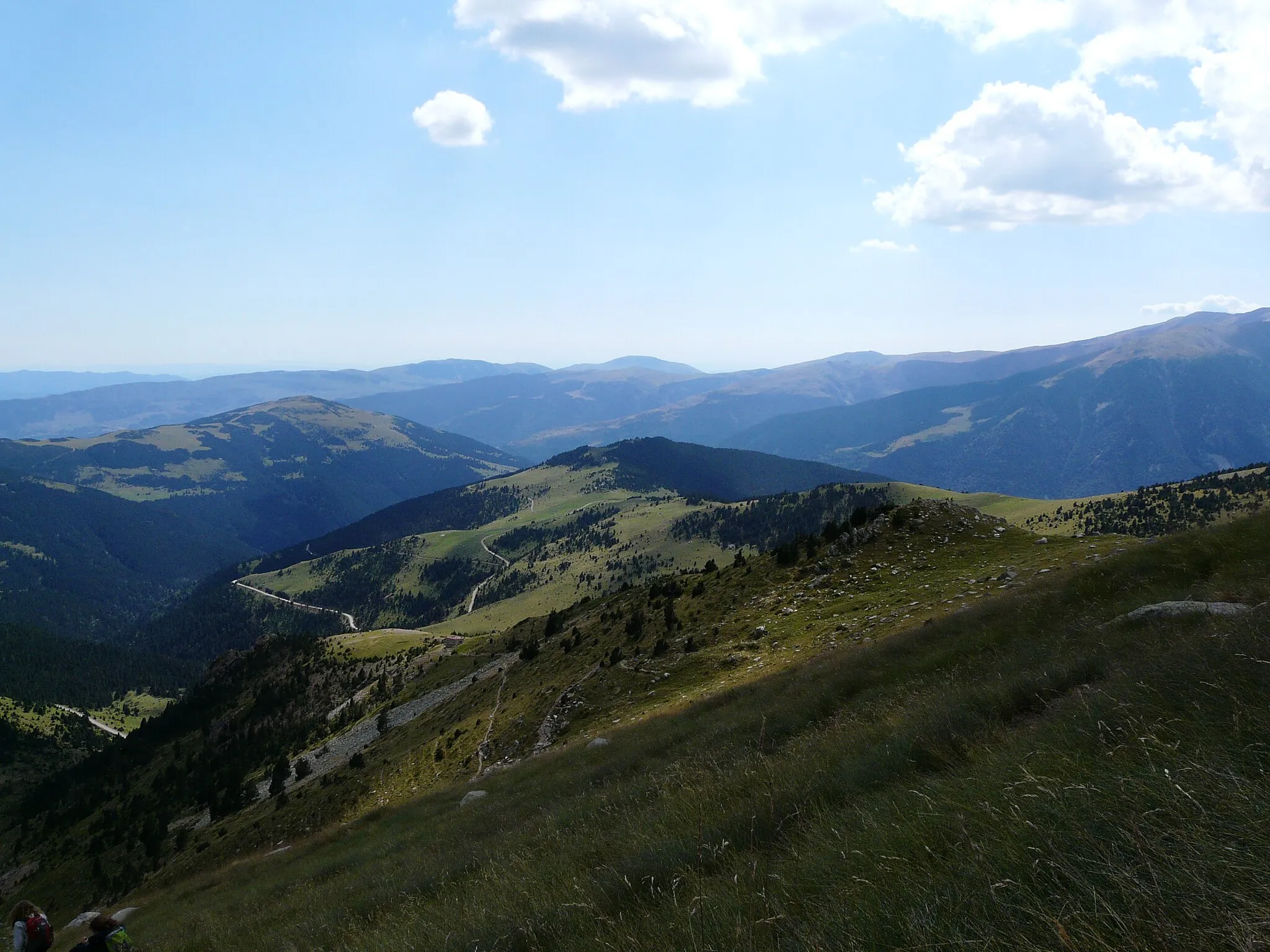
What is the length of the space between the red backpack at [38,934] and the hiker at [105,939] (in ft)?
7.51

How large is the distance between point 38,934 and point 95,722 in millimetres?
208681

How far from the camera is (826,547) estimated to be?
34.3 metres

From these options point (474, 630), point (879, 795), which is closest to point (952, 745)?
point (879, 795)

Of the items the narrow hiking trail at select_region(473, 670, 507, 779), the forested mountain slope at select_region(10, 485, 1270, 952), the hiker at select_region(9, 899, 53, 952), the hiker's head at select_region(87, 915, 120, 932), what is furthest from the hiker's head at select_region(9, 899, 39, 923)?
the narrow hiking trail at select_region(473, 670, 507, 779)

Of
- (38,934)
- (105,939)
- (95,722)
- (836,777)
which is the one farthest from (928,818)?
(95,722)

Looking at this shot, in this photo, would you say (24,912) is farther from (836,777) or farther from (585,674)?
(585,674)

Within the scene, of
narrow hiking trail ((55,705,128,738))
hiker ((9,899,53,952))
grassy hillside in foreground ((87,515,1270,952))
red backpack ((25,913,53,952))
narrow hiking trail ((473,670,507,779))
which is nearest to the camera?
grassy hillside in foreground ((87,515,1270,952))

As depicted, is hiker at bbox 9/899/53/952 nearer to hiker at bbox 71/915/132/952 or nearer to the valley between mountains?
hiker at bbox 71/915/132/952

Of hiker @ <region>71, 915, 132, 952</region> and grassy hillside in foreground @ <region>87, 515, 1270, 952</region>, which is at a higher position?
grassy hillside in foreground @ <region>87, 515, 1270, 952</region>

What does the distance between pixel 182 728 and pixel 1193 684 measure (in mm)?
140452

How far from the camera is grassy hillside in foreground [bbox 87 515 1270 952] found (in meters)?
3.47

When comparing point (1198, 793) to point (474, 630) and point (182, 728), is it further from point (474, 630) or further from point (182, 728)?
point (474, 630)

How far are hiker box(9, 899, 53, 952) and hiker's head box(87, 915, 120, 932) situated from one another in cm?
212

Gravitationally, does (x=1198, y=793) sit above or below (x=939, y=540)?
above
